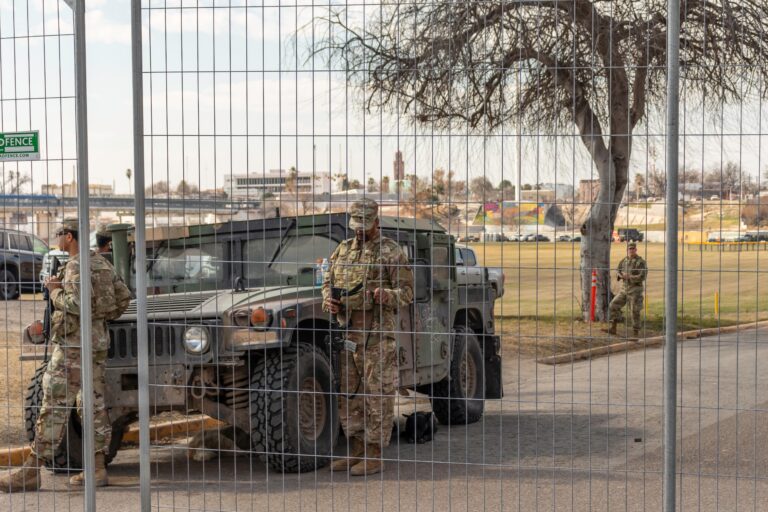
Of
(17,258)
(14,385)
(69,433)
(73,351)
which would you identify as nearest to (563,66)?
(73,351)

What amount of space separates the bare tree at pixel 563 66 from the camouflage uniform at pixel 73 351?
227 centimetres

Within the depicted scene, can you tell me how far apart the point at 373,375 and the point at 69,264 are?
2206 mm

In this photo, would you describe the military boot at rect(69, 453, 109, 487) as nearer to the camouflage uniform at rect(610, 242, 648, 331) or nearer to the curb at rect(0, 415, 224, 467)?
the curb at rect(0, 415, 224, 467)

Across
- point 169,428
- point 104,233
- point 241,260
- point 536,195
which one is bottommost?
point 169,428

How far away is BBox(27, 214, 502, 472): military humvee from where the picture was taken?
23.5ft

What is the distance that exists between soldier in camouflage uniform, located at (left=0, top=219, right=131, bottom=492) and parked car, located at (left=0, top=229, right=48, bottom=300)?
0.22 meters

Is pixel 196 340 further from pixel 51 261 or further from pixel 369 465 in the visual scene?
pixel 51 261

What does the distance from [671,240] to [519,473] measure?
7.11ft

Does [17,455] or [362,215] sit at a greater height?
[362,215]

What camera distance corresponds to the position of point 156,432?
8984 millimetres

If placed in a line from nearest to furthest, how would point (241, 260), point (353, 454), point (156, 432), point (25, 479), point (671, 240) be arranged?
point (671, 240)
point (25, 479)
point (353, 454)
point (241, 260)
point (156, 432)

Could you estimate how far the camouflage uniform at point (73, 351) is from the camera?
7.12 metres

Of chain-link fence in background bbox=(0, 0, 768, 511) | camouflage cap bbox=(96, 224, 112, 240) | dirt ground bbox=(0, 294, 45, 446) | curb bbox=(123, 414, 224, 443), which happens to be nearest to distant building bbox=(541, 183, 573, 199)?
chain-link fence in background bbox=(0, 0, 768, 511)

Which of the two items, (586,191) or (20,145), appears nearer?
(586,191)
